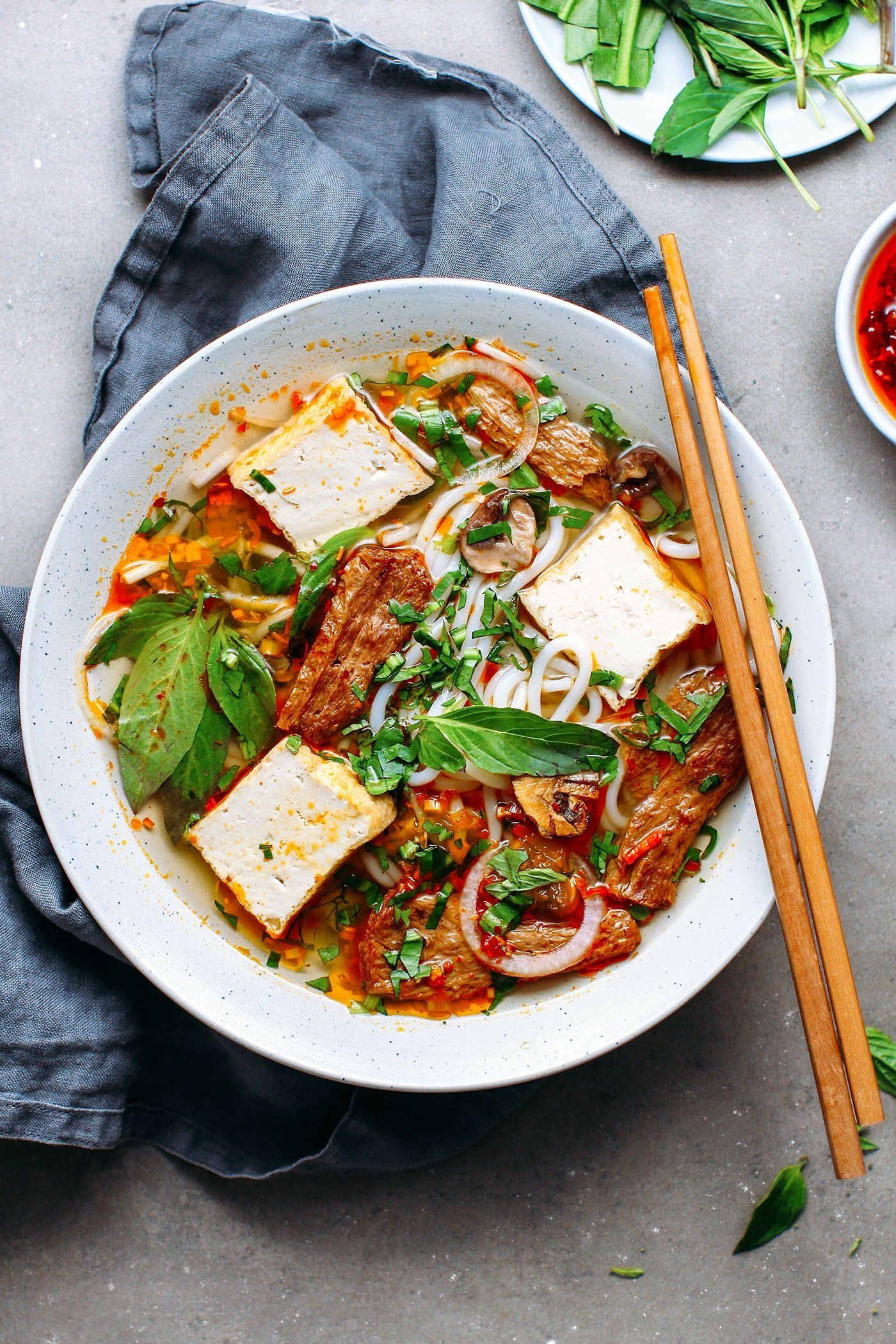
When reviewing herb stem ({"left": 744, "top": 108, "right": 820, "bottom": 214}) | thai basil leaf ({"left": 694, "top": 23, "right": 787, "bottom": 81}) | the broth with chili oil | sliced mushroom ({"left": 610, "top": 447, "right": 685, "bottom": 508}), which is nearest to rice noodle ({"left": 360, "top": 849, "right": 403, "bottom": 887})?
the broth with chili oil

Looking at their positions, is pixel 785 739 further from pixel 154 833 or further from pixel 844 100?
pixel 844 100

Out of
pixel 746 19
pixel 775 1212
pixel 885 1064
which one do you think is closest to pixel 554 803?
pixel 885 1064

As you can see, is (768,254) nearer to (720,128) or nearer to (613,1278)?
(720,128)

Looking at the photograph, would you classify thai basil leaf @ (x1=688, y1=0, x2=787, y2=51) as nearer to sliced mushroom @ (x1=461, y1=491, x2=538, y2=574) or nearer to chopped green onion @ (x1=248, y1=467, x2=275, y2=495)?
sliced mushroom @ (x1=461, y1=491, x2=538, y2=574)

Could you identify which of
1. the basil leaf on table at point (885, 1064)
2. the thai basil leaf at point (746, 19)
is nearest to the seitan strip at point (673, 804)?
the basil leaf on table at point (885, 1064)

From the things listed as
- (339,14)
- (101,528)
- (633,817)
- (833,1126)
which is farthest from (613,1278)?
(339,14)

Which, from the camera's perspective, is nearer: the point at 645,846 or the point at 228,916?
the point at 645,846

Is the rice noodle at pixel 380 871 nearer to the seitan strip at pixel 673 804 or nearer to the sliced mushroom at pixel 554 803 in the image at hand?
the sliced mushroom at pixel 554 803
